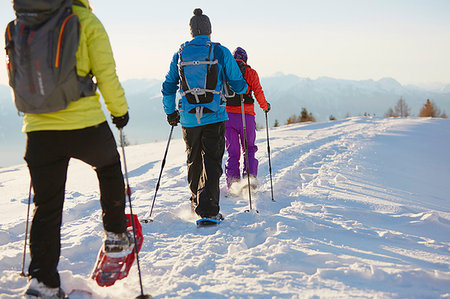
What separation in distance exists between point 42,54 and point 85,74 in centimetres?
30

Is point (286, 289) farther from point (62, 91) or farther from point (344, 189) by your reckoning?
point (344, 189)

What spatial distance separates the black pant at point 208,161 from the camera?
13.4 feet

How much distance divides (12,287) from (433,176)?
8.53 m

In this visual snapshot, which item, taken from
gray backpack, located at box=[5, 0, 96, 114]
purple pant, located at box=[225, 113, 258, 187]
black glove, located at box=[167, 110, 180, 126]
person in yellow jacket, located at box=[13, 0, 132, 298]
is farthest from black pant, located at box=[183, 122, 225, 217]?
gray backpack, located at box=[5, 0, 96, 114]

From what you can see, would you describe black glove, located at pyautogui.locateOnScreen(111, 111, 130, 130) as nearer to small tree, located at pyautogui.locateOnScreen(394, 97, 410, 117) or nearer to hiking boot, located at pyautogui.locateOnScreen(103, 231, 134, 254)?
hiking boot, located at pyautogui.locateOnScreen(103, 231, 134, 254)

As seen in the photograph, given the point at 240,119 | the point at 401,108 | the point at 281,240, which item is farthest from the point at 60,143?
the point at 401,108

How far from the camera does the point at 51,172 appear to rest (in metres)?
2.28

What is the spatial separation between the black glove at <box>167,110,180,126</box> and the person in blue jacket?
152 millimetres

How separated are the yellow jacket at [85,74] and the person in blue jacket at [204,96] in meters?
1.67

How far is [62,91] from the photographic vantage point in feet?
7.02

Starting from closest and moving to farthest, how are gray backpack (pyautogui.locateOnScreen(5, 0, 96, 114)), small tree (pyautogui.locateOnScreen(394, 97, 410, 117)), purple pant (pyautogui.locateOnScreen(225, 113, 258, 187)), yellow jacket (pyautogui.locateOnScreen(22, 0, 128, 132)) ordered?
1. gray backpack (pyautogui.locateOnScreen(5, 0, 96, 114))
2. yellow jacket (pyautogui.locateOnScreen(22, 0, 128, 132))
3. purple pant (pyautogui.locateOnScreen(225, 113, 258, 187))
4. small tree (pyautogui.locateOnScreen(394, 97, 410, 117))

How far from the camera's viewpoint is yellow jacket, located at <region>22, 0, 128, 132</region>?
2223mm

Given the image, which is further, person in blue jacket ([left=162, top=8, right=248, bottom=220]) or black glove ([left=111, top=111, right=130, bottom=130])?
person in blue jacket ([left=162, top=8, right=248, bottom=220])

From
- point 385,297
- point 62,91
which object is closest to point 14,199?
point 62,91
